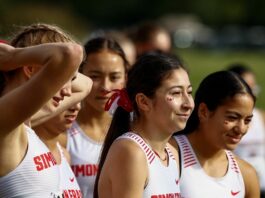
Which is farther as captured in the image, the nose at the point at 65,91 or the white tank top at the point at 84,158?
the white tank top at the point at 84,158

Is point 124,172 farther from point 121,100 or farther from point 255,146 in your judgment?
point 255,146

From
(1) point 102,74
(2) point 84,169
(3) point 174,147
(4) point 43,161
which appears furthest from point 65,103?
(1) point 102,74

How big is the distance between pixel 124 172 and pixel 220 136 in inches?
45.4

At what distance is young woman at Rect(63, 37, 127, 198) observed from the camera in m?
6.41

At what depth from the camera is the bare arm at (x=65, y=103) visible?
16.1 ft

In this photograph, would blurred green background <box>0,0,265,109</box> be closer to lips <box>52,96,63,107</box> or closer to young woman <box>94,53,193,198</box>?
young woman <box>94,53,193,198</box>

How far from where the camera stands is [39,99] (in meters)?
3.88

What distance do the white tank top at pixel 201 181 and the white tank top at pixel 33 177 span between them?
140 cm

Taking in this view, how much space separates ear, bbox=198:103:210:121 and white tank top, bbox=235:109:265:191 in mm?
3063

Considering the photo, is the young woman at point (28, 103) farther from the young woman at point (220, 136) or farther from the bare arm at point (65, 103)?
the young woman at point (220, 136)

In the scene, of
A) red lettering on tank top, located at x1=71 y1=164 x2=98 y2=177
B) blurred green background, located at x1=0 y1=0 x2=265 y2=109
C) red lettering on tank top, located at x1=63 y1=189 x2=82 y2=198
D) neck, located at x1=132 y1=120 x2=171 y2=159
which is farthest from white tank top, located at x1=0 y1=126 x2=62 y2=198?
blurred green background, located at x1=0 y1=0 x2=265 y2=109

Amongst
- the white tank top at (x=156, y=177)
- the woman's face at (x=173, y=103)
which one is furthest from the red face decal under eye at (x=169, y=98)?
the white tank top at (x=156, y=177)

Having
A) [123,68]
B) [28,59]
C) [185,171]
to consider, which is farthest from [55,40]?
[123,68]

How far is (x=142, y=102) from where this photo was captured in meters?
5.21
